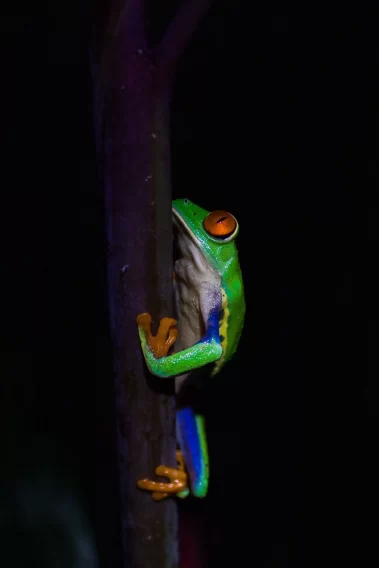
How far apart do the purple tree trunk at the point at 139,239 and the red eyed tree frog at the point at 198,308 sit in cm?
4

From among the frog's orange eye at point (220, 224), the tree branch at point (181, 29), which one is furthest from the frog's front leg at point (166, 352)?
the tree branch at point (181, 29)

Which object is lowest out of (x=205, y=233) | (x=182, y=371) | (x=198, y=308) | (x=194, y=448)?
(x=194, y=448)

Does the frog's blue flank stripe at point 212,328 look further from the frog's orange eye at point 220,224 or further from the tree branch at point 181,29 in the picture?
the tree branch at point 181,29

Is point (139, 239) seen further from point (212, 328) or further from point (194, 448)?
point (194, 448)

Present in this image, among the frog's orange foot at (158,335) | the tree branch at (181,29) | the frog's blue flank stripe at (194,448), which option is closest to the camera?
the tree branch at (181,29)

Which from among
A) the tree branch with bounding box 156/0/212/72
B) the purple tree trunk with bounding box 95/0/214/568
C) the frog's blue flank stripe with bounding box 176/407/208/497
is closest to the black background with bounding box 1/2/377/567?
the frog's blue flank stripe with bounding box 176/407/208/497

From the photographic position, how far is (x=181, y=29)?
501mm

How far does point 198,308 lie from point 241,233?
0.89 m

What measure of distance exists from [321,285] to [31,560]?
1316 mm

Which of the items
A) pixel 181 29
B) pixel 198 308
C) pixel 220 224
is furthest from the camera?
pixel 198 308

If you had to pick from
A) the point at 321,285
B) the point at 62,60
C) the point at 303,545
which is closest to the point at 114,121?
the point at 62,60

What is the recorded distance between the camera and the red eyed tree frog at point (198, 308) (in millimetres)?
756

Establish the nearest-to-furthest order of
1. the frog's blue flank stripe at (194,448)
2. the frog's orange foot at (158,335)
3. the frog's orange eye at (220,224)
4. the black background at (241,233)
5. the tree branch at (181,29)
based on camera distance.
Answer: the tree branch at (181,29), the frog's orange foot at (158,335), the frog's orange eye at (220,224), the frog's blue flank stripe at (194,448), the black background at (241,233)

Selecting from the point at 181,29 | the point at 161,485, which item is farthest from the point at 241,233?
the point at 181,29
